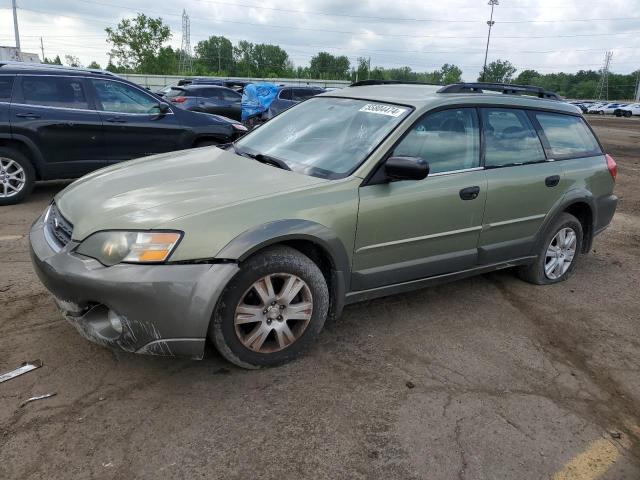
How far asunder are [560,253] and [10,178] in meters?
6.43

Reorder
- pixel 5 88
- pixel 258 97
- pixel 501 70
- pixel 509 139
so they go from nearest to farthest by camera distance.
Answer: pixel 509 139 < pixel 5 88 < pixel 258 97 < pixel 501 70

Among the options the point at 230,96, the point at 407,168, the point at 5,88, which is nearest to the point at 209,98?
the point at 230,96

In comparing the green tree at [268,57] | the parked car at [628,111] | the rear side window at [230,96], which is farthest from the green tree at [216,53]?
the rear side window at [230,96]

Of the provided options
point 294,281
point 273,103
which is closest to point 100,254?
point 294,281

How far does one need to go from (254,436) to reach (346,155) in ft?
6.07

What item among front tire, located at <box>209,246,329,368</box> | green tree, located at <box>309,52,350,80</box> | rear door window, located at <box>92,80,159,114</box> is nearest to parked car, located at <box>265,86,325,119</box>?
rear door window, located at <box>92,80,159,114</box>

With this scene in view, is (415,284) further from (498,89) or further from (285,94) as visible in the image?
(285,94)

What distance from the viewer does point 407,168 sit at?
323 centimetres

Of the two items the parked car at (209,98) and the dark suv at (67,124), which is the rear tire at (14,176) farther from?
the parked car at (209,98)

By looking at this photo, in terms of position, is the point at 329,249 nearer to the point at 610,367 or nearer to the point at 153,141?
the point at 610,367

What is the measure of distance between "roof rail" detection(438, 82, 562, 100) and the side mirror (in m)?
0.99

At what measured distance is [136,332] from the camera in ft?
8.80

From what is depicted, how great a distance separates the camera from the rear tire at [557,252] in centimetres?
459

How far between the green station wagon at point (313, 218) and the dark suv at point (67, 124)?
137 inches
